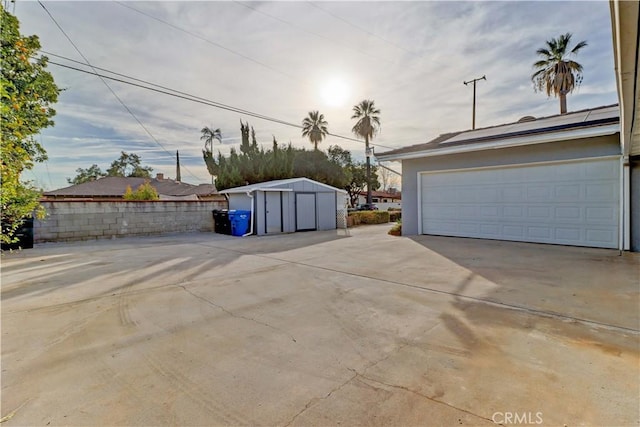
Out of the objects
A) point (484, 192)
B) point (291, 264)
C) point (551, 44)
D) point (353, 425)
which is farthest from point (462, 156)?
point (551, 44)

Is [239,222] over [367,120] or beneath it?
beneath

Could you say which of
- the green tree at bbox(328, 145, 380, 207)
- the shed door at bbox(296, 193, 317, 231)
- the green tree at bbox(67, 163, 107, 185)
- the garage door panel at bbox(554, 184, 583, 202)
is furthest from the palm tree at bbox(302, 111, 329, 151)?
the green tree at bbox(67, 163, 107, 185)

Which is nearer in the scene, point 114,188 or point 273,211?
point 273,211

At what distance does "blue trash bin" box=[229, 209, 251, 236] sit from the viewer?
12.5 m

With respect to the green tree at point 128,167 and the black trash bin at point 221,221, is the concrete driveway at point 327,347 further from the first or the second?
the green tree at point 128,167

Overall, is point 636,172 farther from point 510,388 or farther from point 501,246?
point 510,388

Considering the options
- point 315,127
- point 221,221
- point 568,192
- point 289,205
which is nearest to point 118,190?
point 315,127

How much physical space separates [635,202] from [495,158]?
3099mm

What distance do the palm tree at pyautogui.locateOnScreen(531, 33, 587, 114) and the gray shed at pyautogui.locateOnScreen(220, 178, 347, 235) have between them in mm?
14228

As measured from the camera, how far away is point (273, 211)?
13000 mm

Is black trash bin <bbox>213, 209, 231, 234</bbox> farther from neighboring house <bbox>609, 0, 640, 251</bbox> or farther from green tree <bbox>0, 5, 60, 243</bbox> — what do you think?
neighboring house <bbox>609, 0, 640, 251</bbox>

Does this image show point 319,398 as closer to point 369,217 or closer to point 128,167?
point 369,217

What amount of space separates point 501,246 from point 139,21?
1215cm

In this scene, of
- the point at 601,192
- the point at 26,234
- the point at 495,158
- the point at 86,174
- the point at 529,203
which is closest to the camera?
the point at 601,192
